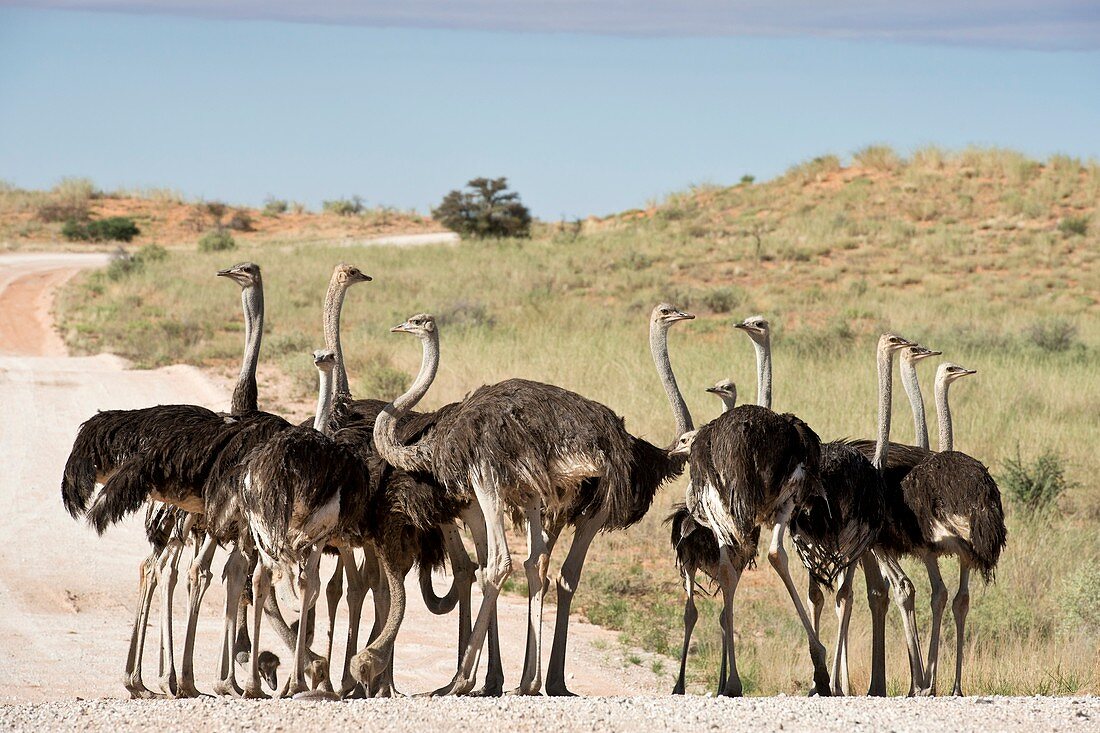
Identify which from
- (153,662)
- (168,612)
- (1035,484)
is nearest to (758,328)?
(168,612)

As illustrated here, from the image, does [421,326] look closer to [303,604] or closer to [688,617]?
[303,604]

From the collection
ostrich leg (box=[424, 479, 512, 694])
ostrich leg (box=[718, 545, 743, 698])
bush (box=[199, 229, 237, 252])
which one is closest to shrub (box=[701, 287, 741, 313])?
bush (box=[199, 229, 237, 252])

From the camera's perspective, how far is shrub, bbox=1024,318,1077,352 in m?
20.0

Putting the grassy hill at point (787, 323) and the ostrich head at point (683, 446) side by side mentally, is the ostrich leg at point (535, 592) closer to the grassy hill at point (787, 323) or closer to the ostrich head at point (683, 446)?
the ostrich head at point (683, 446)

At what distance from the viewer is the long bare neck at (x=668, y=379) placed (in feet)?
25.7

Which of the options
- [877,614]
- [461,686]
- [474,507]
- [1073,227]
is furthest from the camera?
[1073,227]

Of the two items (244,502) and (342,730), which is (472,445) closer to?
(244,502)

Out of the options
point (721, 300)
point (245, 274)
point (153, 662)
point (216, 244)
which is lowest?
point (153, 662)

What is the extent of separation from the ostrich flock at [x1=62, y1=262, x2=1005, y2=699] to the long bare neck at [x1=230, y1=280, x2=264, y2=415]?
6.2 inches

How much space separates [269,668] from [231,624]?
61cm

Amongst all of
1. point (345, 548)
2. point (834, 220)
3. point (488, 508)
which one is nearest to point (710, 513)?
point (488, 508)

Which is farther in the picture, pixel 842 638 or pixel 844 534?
pixel 842 638

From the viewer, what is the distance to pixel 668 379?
806cm

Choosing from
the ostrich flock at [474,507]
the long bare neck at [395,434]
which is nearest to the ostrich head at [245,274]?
the ostrich flock at [474,507]
